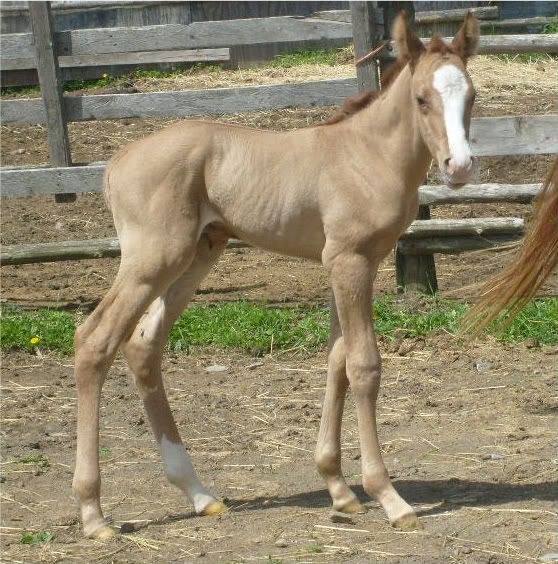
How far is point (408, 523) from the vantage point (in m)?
4.21

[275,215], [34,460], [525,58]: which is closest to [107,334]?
[275,215]

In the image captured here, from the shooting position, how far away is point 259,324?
7.23 metres

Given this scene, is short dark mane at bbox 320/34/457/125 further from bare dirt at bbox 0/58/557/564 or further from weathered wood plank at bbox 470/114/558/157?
weathered wood plank at bbox 470/114/558/157

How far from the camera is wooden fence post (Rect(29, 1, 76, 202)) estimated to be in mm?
7992

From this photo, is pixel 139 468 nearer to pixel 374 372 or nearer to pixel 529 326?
pixel 374 372

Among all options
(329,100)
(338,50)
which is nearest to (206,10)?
(338,50)

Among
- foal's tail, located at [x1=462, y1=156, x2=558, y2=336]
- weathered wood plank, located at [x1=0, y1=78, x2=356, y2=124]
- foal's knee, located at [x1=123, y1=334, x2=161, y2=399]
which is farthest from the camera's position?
weathered wood plank, located at [x1=0, y1=78, x2=356, y2=124]

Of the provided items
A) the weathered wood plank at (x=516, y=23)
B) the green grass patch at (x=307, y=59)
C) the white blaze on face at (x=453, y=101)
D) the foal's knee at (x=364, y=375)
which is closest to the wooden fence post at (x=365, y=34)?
the white blaze on face at (x=453, y=101)

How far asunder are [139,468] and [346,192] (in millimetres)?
1855

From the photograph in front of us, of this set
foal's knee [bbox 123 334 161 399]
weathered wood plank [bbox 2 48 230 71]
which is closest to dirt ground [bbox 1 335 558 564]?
foal's knee [bbox 123 334 161 399]

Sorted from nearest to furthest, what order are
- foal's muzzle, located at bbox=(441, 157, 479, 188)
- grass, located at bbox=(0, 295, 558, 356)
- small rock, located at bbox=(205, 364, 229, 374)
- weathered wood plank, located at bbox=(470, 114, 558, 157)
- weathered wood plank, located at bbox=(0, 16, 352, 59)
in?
foal's muzzle, located at bbox=(441, 157, 479, 188) < small rock, located at bbox=(205, 364, 229, 374) < grass, located at bbox=(0, 295, 558, 356) < weathered wood plank, located at bbox=(470, 114, 558, 157) < weathered wood plank, located at bbox=(0, 16, 352, 59)

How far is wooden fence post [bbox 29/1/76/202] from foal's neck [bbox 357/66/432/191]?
4.26 m

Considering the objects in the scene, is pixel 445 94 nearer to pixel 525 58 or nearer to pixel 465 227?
pixel 465 227

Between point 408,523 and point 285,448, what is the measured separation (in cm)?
127
